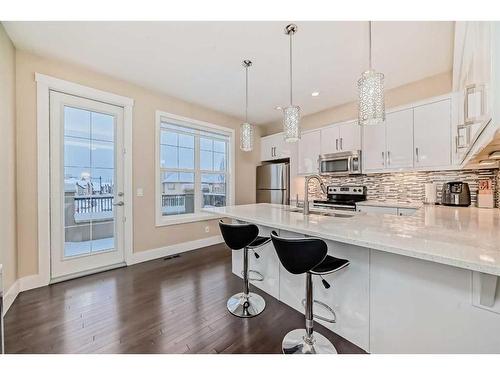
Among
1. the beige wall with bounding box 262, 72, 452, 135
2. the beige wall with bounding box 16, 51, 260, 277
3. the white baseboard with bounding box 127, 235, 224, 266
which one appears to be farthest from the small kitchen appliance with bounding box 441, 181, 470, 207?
the white baseboard with bounding box 127, 235, 224, 266

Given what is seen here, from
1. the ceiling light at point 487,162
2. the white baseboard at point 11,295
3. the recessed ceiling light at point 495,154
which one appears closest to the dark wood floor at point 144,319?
the white baseboard at point 11,295

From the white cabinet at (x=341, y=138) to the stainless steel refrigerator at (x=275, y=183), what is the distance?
0.91m

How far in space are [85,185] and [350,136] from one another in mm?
3969

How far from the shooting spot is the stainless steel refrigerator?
461 centimetres

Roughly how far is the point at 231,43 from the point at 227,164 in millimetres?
2589

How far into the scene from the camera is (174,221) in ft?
12.3

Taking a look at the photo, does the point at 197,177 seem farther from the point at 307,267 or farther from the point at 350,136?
the point at 307,267

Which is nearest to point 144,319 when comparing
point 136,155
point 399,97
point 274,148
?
point 136,155

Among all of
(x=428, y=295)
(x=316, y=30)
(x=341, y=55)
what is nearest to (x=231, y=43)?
(x=316, y=30)

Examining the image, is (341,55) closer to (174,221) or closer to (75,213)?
(174,221)

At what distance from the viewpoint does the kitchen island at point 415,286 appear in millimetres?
1015

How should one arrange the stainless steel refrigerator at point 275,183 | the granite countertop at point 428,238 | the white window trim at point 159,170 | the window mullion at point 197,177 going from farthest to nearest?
1. the stainless steel refrigerator at point 275,183
2. the window mullion at point 197,177
3. the white window trim at point 159,170
4. the granite countertop at point 428,238

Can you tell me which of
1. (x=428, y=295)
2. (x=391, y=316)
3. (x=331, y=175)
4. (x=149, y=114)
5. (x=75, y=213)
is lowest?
(x=391, y=316)

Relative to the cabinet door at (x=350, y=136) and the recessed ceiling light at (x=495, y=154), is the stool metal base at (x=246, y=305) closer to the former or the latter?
the recessed ceiling light at (x=495, y=154)
